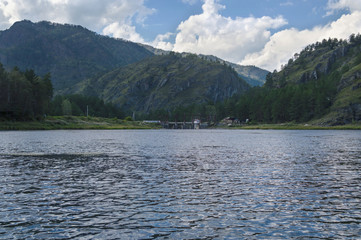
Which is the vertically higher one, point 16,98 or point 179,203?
point 16,98

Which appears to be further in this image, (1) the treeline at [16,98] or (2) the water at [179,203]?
(1) the treeline at [16,98]

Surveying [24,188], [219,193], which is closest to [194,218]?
[219,193]

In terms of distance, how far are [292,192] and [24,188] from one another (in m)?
23.0

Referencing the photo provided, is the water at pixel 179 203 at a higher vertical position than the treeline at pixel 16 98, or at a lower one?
lower

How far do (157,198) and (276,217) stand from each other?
895cm

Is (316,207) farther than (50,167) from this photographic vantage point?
No

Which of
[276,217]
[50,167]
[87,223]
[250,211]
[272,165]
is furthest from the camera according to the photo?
[272,165]

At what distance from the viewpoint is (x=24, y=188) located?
27484 millimetres

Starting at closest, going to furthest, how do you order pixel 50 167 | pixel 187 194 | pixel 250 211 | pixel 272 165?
pixel 250 211
pixel 187 194
pixel 50 167
pixel 272 165

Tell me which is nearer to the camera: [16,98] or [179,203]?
[179,203]

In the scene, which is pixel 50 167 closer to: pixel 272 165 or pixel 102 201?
pixel 102 201

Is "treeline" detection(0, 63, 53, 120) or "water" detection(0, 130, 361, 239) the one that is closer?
"water" detection(0, 130, 361, 239)

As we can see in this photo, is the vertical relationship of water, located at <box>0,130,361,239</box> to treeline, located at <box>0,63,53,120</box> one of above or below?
below

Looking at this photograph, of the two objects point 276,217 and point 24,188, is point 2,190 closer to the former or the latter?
point 24,188
